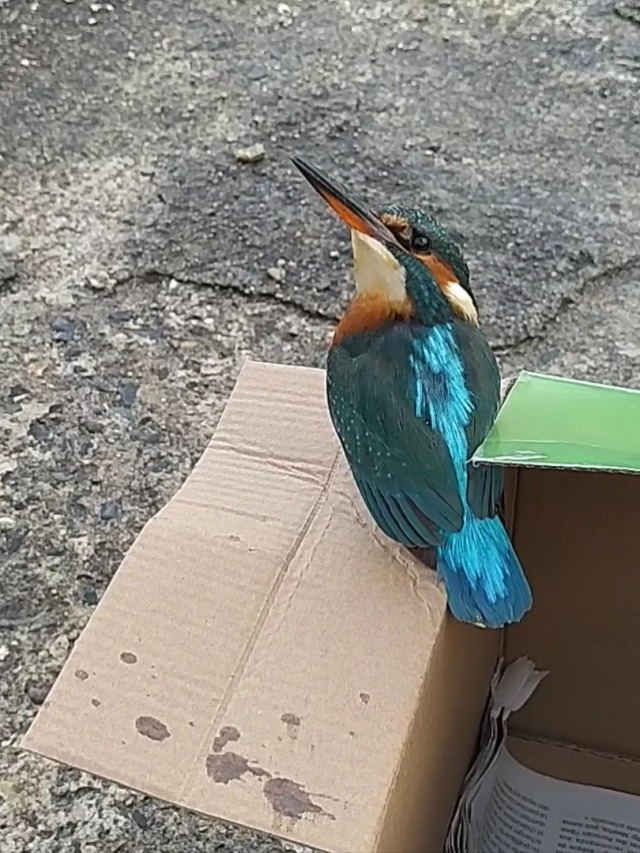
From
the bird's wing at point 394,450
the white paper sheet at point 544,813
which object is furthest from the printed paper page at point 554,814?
the bird's wing at point 394,450

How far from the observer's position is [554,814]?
1187mm

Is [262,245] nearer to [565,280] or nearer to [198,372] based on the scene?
[198,372]

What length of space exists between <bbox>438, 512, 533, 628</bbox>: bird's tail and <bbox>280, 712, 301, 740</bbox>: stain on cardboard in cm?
15

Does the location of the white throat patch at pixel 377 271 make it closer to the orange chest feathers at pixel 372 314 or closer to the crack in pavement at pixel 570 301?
the orange chest feathers at pixel 372 314

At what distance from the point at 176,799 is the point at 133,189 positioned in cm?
147

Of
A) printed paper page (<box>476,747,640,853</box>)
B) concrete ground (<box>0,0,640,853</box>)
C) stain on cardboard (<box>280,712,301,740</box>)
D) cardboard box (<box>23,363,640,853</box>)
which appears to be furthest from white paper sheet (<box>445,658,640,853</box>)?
stain on cardboard (<box>280,712,301,740</box>)

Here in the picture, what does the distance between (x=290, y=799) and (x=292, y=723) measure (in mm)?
50

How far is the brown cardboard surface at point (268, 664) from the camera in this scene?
686 millimetres

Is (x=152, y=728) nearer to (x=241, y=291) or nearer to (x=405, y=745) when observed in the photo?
(x=405, y=745)

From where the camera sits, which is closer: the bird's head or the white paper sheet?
the bird's head

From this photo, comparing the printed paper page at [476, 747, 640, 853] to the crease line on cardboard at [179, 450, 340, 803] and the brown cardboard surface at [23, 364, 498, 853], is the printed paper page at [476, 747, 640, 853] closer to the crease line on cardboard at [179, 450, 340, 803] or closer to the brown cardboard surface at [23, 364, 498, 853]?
the brown cardboard surface at [23, 364, 498, 853]

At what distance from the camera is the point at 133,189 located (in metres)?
Result: 2.00

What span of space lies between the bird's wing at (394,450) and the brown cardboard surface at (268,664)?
0.9 inches

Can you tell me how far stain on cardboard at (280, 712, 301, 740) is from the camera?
708 mm
